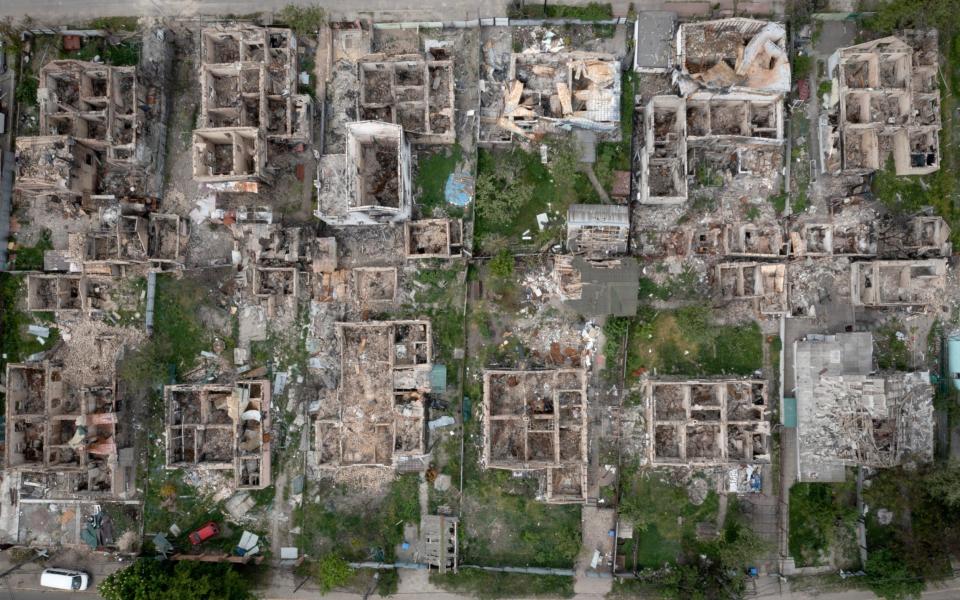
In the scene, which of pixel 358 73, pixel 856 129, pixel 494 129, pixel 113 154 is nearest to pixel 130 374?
pixel 113 154

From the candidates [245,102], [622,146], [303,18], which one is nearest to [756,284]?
[622,146]

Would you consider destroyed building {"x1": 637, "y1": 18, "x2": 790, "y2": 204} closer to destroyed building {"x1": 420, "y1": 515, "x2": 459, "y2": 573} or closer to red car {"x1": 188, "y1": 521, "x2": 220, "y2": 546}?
destroyed building {"x1": 420, "y1": 515, "x2": 459, "y2": 573}

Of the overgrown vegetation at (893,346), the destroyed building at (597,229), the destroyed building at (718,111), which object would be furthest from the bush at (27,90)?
the overgrown vegetation at (893,346)

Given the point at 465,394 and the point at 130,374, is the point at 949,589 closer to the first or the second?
the point at 465,394

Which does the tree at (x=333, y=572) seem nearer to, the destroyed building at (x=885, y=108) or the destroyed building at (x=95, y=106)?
the destroyed building at (x=95, y=106)

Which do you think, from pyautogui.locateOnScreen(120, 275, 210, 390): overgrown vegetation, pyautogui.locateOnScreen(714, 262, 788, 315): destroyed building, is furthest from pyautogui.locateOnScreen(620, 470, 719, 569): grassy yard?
pyautogui.locateOnScreen(120, 275, 210, 390): overgrown vegetation

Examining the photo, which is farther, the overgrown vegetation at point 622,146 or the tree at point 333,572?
the overgrown vegetation at point 622,146
